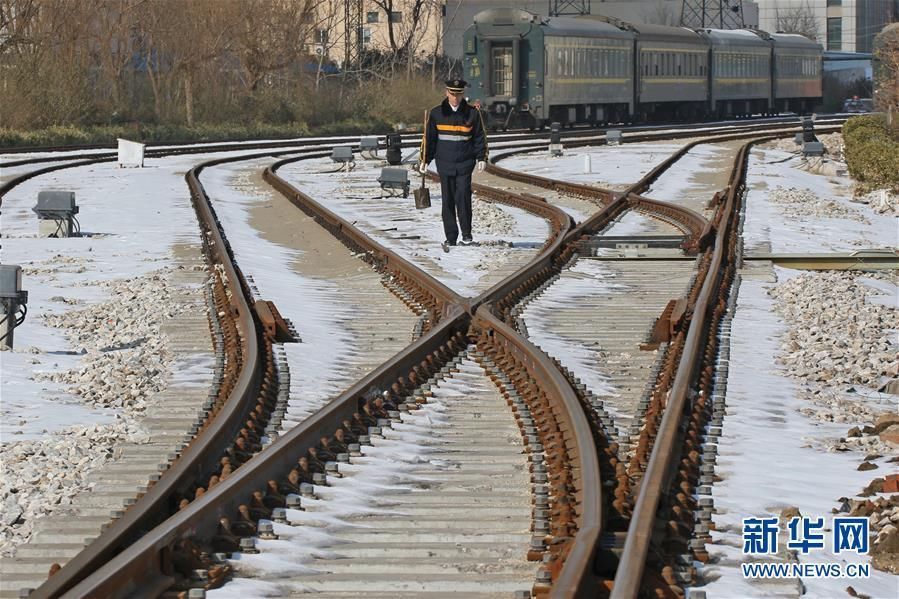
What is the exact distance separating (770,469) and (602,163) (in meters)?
27.6

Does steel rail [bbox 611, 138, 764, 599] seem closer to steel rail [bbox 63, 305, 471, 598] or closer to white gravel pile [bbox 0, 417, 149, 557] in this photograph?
steel rail [bbox 63, 305, 471, 598]

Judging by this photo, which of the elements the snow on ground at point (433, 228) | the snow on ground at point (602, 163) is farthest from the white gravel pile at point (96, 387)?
the snow on ground at point (602, 163)

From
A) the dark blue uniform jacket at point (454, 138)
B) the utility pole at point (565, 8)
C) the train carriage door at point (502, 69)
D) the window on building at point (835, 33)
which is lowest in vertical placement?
the dark blue uniform jacket at point (454, 138)

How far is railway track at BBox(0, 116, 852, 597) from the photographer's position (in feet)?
18.0

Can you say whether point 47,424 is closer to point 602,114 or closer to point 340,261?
point 340,261

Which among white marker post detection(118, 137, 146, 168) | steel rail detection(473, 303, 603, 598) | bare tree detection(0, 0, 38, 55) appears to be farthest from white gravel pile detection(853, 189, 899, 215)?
bare tree detection(0, 0, 38, 55)

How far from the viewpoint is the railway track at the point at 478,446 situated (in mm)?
5500

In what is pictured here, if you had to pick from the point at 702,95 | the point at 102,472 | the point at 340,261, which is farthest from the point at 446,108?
the point at 702,95

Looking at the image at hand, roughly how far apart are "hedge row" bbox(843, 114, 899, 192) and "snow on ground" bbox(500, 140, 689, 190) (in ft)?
12.6

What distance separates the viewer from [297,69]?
63531 mm

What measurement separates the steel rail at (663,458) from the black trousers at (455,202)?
373cm

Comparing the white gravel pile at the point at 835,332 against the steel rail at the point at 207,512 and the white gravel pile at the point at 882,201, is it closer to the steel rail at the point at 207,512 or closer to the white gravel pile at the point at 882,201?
the steel rail at the point at 207,512

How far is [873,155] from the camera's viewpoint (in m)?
26.8

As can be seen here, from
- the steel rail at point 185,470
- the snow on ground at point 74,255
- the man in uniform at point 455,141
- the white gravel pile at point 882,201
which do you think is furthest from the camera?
the white gravel pile at point 882,201
